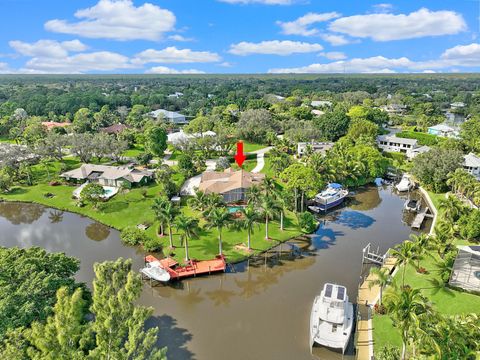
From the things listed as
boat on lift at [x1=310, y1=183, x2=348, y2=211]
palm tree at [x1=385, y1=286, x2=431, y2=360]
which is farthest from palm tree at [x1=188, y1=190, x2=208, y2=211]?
palm tree at [x1=385, y1=286, x2=431, y2=360]

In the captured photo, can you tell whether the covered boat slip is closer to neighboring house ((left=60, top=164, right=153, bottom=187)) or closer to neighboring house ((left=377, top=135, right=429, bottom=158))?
neighboring house ((left=60, top=164, right=153, bottom=187))

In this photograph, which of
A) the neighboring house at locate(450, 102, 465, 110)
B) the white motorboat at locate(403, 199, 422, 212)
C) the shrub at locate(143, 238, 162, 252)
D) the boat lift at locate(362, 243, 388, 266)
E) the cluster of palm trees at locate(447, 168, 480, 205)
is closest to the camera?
the boat lift at locate(362, 243, 388, 266)

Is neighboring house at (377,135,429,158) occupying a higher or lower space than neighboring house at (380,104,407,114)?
lower

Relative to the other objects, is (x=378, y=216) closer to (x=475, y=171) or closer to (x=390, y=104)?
(x=475, y=171)

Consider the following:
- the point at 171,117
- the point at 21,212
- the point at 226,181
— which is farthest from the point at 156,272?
the point at 171,117

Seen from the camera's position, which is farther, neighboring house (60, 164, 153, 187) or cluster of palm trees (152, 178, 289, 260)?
neighboring house (60, 164, 153, 187)

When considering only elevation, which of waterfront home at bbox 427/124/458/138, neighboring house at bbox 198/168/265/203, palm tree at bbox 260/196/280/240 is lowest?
neighboring house at bbox 198/168/265/203

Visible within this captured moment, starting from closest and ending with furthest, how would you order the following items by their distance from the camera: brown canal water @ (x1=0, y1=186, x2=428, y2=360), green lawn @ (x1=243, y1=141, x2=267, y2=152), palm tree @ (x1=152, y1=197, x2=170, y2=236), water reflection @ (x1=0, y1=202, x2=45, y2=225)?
brown canal water @ (x1=0, y1=186, x2=428, y2=360)
palm tree @ (x1=152, y1=197, x2=170, y2=236)
water reflection @ (x1=0, y1=202, x2=45, y2=225)
green lawn @ (x1=243, y1=141, x2=267, y2=152)
